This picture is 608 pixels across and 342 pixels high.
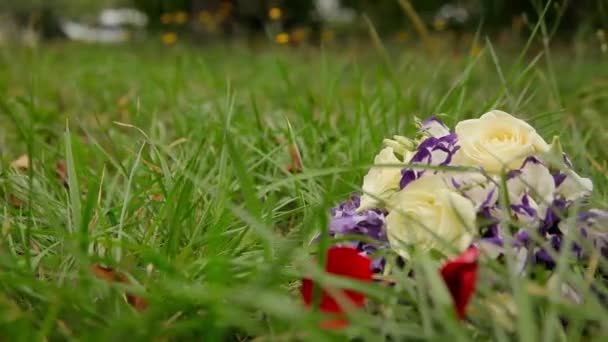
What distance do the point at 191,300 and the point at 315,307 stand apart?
175 mm

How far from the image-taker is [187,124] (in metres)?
2.12

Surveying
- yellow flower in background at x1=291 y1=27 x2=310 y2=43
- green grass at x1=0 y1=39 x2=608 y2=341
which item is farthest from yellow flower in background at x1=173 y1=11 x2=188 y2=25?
green grass at x1=0 y1=39 x2=608 y2=341

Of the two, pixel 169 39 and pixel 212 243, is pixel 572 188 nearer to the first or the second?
pixel 212 243

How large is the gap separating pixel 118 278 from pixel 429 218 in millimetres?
444

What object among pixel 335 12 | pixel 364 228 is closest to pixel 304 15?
pixel 335 12

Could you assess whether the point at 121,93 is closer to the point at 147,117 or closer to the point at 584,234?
the point at 147,117

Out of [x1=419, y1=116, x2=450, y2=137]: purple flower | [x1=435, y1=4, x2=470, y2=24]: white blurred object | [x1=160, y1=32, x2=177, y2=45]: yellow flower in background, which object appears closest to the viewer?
[x1=419, y1=116, x2=450, y2=137]: purple flower

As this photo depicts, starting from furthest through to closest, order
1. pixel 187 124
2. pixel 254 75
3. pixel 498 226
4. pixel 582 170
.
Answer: pixel 254 75 → pixel 187 124 → pixel 582 170 → pixel 498 226

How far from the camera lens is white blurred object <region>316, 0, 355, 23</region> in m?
9.62

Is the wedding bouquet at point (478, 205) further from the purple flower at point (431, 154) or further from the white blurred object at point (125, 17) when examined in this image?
the white blurred object at point (125, 17)

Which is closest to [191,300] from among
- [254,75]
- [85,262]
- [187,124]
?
[85,262]

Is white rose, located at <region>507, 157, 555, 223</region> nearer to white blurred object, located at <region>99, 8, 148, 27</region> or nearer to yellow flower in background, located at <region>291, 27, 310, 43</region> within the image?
yellow flower in background, located at <region>291, 27, 310, 43</region>

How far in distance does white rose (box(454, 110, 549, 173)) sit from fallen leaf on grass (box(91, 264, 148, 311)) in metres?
0.52

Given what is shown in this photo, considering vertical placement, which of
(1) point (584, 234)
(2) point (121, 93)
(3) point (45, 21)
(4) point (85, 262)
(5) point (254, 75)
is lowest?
(3) point (45, 21)
